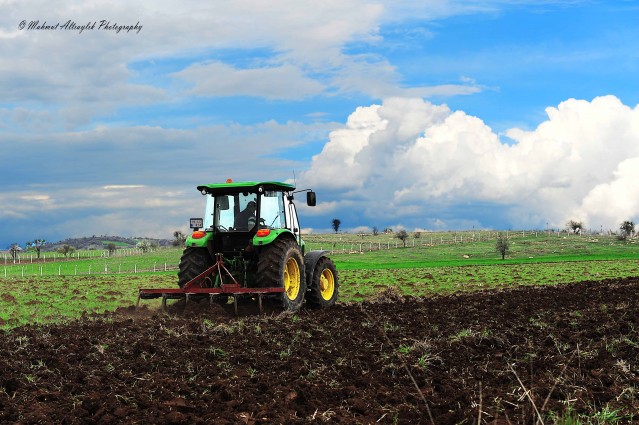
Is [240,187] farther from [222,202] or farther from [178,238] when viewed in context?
[178,238]

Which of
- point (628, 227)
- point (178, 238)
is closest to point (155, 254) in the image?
point (178, 238)

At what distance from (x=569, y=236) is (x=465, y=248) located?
26.9 m

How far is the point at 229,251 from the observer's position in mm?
16375

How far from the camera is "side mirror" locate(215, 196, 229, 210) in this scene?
54.6 ft

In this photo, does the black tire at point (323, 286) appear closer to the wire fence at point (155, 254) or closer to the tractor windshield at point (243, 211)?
the tractor windshield at point (243, 211)

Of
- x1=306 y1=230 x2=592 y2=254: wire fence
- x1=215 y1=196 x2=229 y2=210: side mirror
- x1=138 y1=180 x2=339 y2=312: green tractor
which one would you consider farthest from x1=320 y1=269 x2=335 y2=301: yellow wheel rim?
x1=306 y1=230 x2=592 y2=254: wire fence

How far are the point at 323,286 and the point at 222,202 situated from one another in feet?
11.8

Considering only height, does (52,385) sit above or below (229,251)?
below

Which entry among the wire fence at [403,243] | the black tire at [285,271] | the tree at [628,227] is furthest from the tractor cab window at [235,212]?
the tree at [628,227]

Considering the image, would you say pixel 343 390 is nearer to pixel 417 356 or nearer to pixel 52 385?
pixel 417 356

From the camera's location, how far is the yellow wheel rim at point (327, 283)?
59.3 ft

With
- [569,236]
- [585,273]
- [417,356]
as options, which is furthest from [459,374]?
[569,236]

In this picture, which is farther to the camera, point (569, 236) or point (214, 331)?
point (569, 236)

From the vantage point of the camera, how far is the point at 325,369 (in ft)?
29.8
